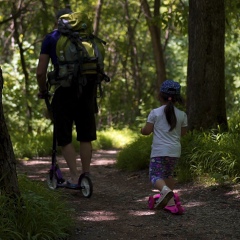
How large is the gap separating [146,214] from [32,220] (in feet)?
5.42

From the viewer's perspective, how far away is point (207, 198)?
6.15 meters

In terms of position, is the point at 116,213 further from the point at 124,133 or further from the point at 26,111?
the point at 26,111

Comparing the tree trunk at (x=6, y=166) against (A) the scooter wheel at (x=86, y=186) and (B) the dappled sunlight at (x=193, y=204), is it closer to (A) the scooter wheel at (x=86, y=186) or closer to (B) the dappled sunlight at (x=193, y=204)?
(A) the scooter wheel at (x=86, y=186)

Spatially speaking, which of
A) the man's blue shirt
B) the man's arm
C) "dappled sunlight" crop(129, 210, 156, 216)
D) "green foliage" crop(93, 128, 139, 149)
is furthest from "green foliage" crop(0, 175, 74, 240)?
"green foliage" crop(93, 128, 139, 149)

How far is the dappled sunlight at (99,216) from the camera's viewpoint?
5176 mm

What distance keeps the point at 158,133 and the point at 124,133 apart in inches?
399

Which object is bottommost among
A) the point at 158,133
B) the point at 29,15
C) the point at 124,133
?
the point at 124,133

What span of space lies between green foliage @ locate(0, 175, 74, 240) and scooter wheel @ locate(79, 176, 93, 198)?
1.48m

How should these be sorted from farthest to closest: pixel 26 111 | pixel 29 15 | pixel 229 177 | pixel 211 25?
pixel 29 15, pixel 26 111, pixel 211 25, pixel 229 177

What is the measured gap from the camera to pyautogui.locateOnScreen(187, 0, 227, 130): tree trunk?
26.3 feet

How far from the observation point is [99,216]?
530 centimetres

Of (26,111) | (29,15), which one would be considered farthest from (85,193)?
(29,15)

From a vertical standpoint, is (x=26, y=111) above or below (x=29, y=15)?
below

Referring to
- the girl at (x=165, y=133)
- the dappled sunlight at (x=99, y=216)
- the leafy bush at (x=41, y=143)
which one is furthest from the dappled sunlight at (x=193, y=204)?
the leafy bush at (x=41, y=143)
